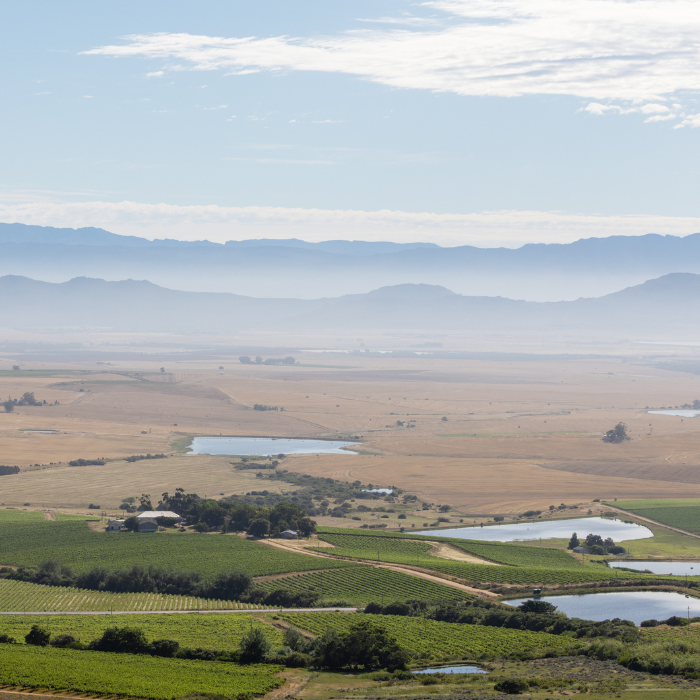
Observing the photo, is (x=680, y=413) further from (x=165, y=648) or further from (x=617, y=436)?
(x=165, y=648)

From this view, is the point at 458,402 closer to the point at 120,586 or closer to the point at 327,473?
the point at 327,473

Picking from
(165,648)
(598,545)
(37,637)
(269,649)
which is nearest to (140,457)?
(598,545)

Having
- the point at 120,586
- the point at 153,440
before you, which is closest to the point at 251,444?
the point at 153,440

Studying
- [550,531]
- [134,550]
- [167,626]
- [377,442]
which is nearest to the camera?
[167,626]

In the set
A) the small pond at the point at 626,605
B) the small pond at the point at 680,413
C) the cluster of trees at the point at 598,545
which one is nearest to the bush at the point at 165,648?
the small pond at the point at 626,605

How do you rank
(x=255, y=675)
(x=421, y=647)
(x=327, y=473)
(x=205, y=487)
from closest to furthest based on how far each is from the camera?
(x=255, y=675) → (x=421, y=647) → (x=205, y=487) → (x=327, y=473)

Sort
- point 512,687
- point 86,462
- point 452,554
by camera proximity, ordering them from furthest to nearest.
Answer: point 86,462 < point 452,554 < point 512,687
